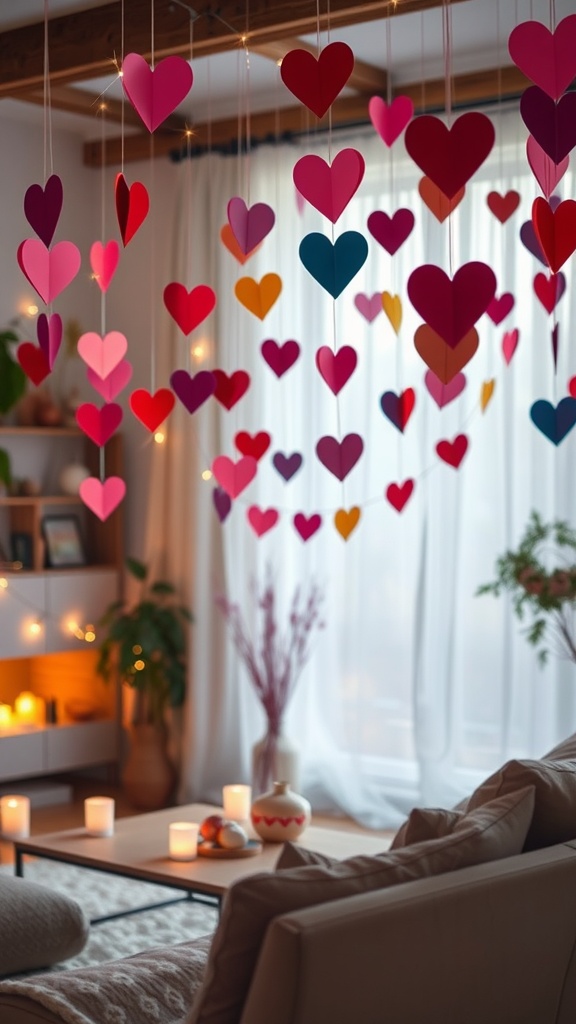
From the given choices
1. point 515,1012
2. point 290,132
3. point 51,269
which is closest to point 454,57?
point 290,132

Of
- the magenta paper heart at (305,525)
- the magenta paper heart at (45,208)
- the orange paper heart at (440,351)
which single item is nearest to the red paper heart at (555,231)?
the orange paper heart at (440,351)

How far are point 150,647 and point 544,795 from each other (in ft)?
12.4

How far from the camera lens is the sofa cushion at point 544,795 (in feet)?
8.55

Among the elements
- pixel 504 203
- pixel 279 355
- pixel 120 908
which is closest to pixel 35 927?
pixel 120 908

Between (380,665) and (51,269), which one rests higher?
(51,269)

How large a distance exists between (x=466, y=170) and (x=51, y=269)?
117 centimetres

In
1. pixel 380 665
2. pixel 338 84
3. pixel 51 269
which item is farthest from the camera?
pixel 380 665

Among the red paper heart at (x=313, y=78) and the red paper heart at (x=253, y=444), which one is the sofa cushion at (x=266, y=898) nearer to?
the red paper heart at (x=313, y=78)

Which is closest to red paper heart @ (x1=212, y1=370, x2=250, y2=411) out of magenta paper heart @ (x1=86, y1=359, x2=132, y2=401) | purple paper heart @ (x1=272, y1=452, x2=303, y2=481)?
purple paper heart @ (x1=272, y1=452, x2=303, y2=481)

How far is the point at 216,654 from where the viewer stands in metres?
6.38

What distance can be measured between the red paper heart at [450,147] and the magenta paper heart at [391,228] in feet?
1.86

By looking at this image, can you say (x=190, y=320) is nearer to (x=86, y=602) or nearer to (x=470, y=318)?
(x=470, y=318)

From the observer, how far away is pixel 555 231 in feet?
9.18

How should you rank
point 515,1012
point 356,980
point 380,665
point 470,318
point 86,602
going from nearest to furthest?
point 356,980
point 515,1012
point 470,318
point 380,665
point 86,602
